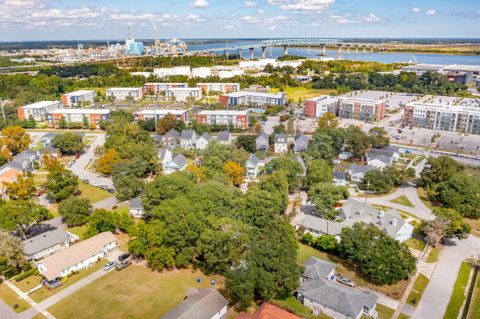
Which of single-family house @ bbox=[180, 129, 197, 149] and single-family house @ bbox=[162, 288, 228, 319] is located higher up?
single-family house @ bbox=[180, 129, 197, 149]

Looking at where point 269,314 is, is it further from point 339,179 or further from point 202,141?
point 202,141

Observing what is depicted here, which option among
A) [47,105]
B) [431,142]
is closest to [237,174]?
[431,142]

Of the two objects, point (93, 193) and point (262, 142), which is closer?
point (93, 193)

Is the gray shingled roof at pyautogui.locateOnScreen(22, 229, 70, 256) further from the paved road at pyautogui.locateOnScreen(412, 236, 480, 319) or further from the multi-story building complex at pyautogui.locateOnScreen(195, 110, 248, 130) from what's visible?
the multi-story building complex at pyautogui.locateOnScreen(195, 110, 248, 130)

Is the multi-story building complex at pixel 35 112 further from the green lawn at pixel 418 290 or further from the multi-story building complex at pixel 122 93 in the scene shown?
the green lawn at pixel 418 290

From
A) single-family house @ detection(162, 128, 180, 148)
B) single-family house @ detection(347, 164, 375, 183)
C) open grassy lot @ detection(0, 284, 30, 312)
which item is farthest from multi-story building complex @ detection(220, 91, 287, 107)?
open grassy lot @ detection(0, 284, 30, 312)

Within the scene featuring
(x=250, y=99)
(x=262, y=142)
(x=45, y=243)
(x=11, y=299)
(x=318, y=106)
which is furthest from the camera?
(x=250, y=99)

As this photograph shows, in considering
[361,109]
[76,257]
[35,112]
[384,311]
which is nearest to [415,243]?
[384,311]
